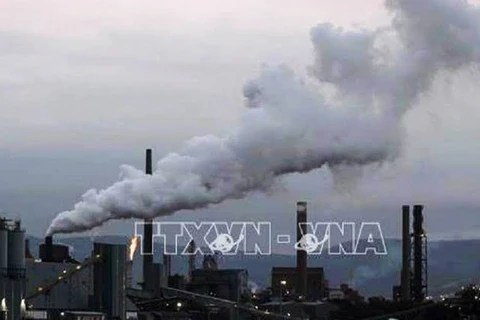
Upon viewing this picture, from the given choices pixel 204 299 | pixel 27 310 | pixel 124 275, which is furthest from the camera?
pixel 204 299

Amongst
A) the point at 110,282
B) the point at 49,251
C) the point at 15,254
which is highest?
the point at 15,254

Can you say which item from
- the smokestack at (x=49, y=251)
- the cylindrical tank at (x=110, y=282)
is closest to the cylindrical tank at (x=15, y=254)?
the cylindrical tank at (x=110, y=282)

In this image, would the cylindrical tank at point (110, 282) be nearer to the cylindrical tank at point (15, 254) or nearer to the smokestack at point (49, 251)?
the smokestack at point (49, 251)

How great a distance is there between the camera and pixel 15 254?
116m

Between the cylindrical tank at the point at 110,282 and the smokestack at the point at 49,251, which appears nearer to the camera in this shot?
the cylindrical tank at the point at 110,282

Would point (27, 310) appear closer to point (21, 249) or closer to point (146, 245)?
point (21, 249)

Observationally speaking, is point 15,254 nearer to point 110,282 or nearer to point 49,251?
point 110,282

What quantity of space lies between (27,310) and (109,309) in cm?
998

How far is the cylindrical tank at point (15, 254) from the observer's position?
11531 centimetres

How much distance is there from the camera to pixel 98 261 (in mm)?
133500

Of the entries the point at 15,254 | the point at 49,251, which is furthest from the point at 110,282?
the point at 49,251

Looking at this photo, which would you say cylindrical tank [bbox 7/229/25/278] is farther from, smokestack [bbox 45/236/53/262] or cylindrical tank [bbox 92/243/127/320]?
smokestack [bbox 45/236/53/262]

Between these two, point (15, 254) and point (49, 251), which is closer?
point (15, 254)

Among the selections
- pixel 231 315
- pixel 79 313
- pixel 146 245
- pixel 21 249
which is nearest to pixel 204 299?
pixel 231 315
